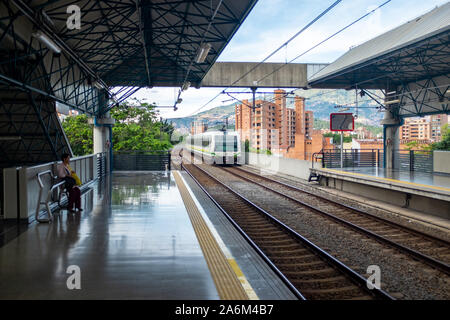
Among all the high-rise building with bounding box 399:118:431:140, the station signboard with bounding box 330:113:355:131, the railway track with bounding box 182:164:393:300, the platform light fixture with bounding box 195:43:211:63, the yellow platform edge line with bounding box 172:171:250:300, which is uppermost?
the high-rise building with bounding box 399:118:431:140

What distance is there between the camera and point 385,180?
43.6 feet

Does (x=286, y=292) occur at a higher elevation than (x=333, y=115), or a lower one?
lower

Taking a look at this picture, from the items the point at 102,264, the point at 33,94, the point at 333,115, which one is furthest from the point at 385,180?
the point at 33,94

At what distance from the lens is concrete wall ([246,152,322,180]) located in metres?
20.7

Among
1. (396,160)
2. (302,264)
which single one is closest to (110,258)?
(302,264)

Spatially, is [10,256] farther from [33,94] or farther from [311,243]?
[33,94]

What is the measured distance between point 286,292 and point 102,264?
2.70 meters

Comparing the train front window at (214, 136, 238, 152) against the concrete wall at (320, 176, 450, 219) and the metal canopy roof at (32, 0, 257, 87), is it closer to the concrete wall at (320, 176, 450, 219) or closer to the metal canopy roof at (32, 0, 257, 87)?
the metal canopy roof at (32, 0, 257, 87)

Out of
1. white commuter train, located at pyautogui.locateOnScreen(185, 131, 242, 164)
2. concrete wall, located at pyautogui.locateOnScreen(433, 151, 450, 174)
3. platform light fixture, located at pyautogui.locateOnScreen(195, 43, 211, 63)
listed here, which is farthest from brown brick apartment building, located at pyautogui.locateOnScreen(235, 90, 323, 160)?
platform light fixture, located at pyautogui.locateOnScreen(195, 43, 211, 63)

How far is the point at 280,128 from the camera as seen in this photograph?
303 feet

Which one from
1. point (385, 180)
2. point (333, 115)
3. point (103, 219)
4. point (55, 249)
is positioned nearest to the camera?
point (55, 249)

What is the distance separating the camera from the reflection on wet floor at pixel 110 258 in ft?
15.2

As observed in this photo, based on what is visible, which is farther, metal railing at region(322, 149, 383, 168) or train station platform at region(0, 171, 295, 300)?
metal railing at region(322, 149, 383, 168)

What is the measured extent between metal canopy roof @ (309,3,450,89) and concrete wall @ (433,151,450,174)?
3871 mm
